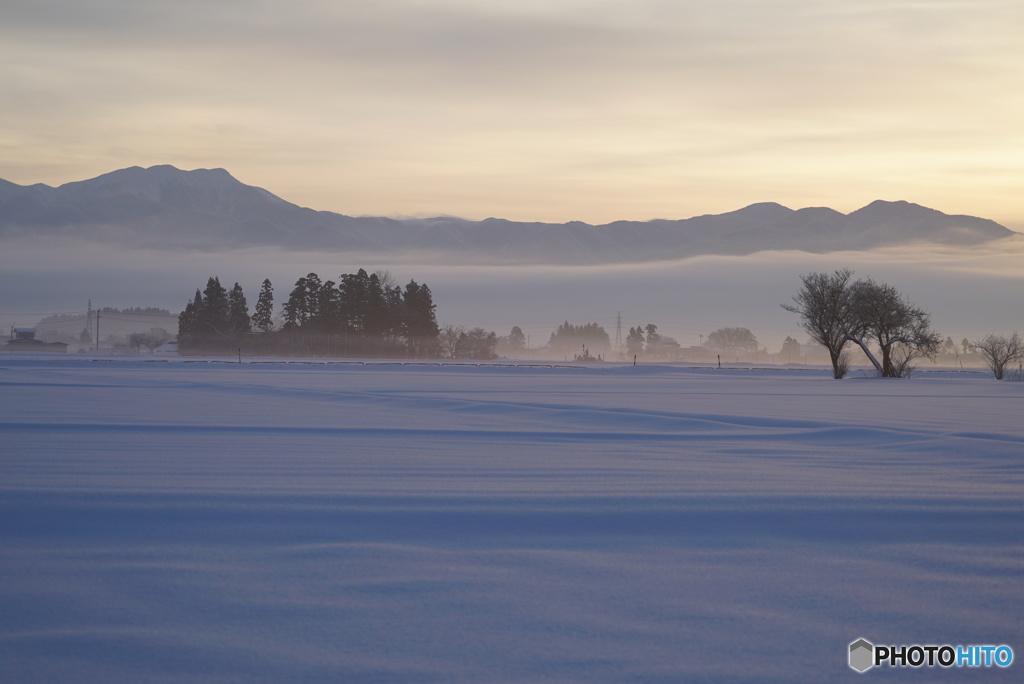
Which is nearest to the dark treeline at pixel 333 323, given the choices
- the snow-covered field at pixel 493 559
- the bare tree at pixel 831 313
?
the bare tree at pixel 831 313

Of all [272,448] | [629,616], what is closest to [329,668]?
[629,616]

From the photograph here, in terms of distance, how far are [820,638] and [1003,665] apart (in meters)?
0.78

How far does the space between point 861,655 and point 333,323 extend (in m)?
93.2

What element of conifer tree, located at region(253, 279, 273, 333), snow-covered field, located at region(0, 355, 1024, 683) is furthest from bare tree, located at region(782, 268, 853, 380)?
conifer tree, located at region(253, 279, 273, 333)

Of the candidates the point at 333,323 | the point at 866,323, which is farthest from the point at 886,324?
the point at 333,323

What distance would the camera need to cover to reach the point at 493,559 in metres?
5.14

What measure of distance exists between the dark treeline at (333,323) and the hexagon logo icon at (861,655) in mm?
88516

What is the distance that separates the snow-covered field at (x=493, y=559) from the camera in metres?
3.65

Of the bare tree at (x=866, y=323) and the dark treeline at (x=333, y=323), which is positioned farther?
the dark treeline at (x=333, y=323)

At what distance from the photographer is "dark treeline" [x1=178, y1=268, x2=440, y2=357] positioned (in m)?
91.9

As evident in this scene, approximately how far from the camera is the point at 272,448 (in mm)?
10266

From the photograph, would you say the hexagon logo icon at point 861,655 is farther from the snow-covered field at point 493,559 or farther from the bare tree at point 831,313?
the bare tree at point 831,313

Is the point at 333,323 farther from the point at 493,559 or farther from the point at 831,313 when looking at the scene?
the point at 493,559

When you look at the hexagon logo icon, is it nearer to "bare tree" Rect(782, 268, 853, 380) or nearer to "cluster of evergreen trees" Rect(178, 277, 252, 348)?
"bare tree" Rect(782, 268, 853, 380)
